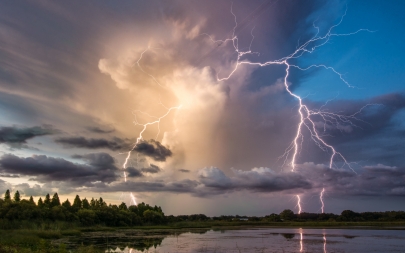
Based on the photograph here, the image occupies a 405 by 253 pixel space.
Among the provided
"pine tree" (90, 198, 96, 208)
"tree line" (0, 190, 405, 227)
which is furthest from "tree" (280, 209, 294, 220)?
"pine tree" (90, 198, 96, 208)

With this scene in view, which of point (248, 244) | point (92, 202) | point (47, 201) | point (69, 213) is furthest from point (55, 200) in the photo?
point (248, 244)

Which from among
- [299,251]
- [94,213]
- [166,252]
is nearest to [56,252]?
[166,252]

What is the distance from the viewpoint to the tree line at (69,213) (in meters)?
56.9

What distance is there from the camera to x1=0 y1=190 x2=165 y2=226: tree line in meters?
56.9

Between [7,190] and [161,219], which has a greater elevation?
[7,190]

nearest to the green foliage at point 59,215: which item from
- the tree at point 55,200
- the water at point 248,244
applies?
the tree at point 55,200

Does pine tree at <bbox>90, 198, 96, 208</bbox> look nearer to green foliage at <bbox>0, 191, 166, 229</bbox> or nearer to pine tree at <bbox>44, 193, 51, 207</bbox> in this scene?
green foliage at <bbox>0, 191, 166, 229</bbox>

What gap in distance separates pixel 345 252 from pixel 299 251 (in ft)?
14.2

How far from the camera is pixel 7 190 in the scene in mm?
98250

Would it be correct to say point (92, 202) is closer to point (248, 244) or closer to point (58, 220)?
point (58, 220)

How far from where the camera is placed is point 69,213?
7225cm

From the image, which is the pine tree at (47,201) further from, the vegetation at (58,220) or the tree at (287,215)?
the tree at (287,215)

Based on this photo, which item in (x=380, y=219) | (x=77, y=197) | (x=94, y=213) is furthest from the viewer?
(x=380, y=219)

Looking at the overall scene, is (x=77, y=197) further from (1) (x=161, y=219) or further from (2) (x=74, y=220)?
(2) (x=74, y=220)
